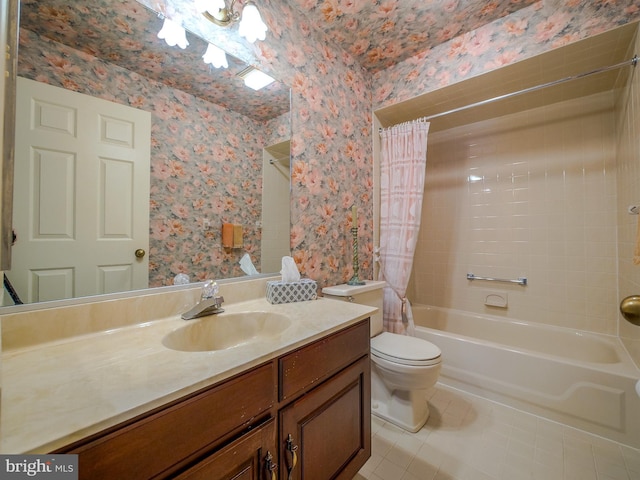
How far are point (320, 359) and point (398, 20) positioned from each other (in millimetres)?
2007

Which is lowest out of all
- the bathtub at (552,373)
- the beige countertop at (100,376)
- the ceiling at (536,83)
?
the bathtub at (552,373)

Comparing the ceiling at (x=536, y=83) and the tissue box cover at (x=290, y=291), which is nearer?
the tissue box cover at (x=290, y=291)

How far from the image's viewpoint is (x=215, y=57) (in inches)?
48.8

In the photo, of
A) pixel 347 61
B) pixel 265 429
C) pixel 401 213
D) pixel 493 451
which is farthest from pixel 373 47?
pixel 493 451

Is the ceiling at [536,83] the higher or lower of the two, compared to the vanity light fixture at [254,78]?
higher

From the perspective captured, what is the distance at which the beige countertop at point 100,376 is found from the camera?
1.48 ft

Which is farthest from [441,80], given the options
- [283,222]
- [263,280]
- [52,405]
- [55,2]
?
[52,405]

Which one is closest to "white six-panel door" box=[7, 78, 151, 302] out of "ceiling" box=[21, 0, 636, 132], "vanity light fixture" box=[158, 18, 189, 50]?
"ceiling" box=[21, 0, 636, 132]

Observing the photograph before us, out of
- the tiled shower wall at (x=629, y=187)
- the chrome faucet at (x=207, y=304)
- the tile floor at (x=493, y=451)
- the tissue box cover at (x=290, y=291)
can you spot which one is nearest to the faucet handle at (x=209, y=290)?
the chrome faucet at (x=207, y=304)

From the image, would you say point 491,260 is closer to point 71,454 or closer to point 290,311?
point 290,311

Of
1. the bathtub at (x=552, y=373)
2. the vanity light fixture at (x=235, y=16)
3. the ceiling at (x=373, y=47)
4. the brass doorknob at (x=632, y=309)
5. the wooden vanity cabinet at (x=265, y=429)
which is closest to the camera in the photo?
the wooden vanity cabinet at (x=265, y=429)

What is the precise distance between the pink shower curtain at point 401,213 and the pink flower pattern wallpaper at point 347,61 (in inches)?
7.1
